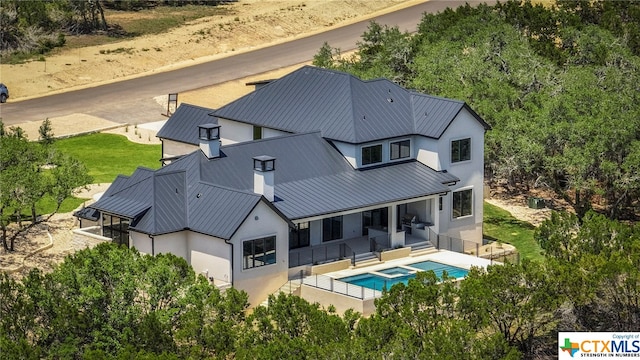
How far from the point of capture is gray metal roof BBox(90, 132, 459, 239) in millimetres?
60438

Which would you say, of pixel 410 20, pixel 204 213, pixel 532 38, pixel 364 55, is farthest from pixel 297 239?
pixel 410 20

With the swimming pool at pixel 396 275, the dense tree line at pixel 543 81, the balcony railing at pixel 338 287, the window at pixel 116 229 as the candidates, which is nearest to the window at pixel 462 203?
the dense tree line at pixel 543 81

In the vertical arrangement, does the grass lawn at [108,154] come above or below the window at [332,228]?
below

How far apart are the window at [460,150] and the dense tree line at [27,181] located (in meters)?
15.6

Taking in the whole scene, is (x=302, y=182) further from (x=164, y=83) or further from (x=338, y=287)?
(x=164, y=83)

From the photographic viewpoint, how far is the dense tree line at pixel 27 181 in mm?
62344

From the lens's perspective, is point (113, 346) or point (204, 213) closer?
point (113, 346)

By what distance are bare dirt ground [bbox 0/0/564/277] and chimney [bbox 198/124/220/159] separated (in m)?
7.26

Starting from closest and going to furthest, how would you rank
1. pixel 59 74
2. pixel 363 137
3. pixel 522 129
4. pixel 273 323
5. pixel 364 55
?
pixel 273 323 → pixel 363 137 → pixel 522 129 → pixel 364 55 → pixel 59 74

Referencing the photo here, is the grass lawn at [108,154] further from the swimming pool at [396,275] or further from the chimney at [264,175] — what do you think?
the swimming pool at [396,275]

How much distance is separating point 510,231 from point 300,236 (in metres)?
12.3

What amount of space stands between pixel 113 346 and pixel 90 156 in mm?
32474

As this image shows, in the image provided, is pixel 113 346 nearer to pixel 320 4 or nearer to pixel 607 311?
pixel 607 311

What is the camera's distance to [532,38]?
311 feet
